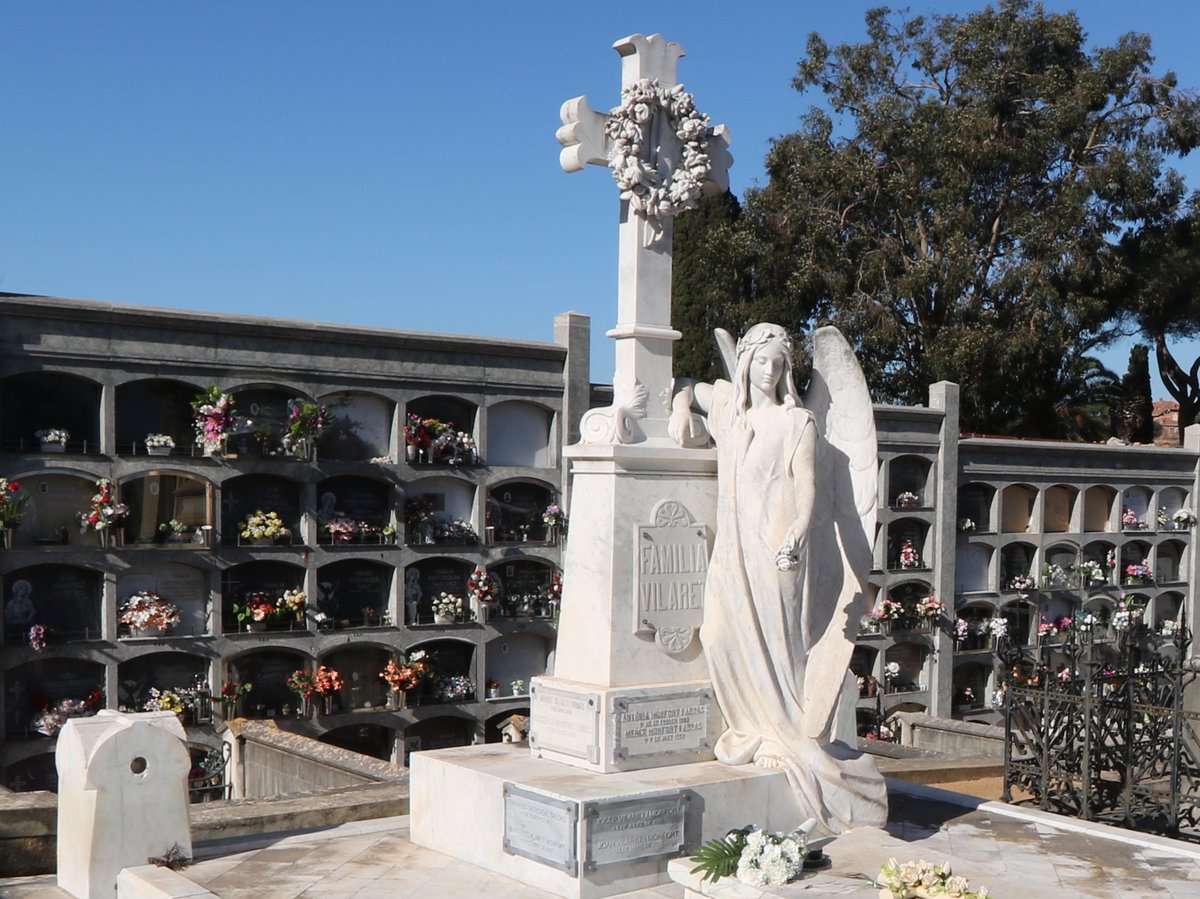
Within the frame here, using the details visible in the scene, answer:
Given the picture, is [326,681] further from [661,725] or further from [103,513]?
[661,725]

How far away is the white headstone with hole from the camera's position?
6.09m

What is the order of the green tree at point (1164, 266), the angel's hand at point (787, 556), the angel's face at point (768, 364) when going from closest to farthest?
the angel's hand at point (787, 556)
the angel's face at point (768, 364)
the green tree at point (1164, 266)

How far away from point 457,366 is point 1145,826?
872cm

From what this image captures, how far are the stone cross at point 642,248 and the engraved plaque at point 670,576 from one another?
0.49 meters

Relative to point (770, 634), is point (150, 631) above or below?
below

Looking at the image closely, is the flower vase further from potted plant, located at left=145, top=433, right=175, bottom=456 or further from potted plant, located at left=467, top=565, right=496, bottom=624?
potted plant, located at left=467, top=565, right=496, bottom=624

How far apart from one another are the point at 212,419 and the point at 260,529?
4.27ft

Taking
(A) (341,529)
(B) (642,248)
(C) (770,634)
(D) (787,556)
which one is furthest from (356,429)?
(D) (787,556)

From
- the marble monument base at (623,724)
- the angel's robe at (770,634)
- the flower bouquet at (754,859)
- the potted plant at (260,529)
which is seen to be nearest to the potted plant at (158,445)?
the potted plant at (260,529)

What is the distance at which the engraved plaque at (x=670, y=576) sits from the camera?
686 centimetres

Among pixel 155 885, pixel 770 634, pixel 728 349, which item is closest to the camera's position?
pixel 155 885

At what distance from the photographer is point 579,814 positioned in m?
5.87

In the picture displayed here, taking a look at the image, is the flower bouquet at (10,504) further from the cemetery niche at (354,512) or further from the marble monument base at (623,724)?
the marble monument base at (623,724)

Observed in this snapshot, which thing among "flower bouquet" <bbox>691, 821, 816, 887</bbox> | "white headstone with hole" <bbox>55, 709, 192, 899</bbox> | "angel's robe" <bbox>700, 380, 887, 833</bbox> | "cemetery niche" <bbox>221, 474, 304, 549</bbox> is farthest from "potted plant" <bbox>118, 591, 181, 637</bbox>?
"flower bouquet" <bbox>691, 821, 816, 887</bbox>
